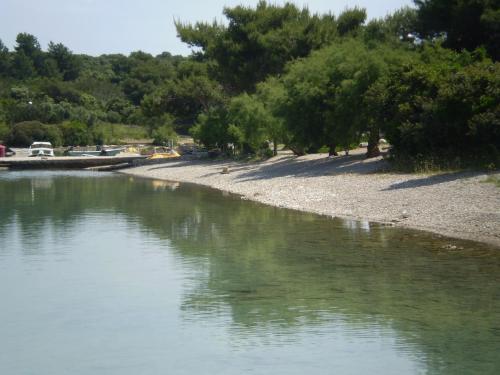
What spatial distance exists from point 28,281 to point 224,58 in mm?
49284

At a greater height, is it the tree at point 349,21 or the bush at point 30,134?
the tree at point 349,21

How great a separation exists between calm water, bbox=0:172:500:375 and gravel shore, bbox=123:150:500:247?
1.21 metres

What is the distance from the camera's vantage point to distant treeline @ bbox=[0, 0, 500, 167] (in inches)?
1388

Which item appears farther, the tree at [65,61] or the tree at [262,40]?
the tree at [65,61]

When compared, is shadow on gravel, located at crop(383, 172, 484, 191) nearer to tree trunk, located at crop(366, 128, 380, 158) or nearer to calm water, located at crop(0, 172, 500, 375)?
calm water, located at crop(0, 172, 500, 375)

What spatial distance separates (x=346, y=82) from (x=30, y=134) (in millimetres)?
62304

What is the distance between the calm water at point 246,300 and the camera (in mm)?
13828

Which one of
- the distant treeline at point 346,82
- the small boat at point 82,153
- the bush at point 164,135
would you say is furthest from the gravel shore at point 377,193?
the bush at point 164,135

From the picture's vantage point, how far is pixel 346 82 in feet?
141

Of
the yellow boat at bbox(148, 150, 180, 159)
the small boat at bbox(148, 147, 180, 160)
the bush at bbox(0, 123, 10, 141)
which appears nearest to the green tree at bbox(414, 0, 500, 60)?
the yellow boat at bbox(148, 150, 180, 159)

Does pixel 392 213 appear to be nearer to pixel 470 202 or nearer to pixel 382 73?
pixel 470 202

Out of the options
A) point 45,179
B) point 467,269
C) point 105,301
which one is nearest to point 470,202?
point 467,269

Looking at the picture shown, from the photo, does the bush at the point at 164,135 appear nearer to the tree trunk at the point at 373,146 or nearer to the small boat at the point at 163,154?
A: the small boat at the point at 163,154

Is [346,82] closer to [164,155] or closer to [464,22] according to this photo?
[464,22]
